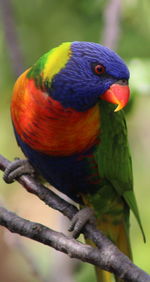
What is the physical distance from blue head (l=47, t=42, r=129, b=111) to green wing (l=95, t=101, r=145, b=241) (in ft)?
0.61

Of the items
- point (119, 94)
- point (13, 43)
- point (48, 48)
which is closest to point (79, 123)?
point (119, 94)

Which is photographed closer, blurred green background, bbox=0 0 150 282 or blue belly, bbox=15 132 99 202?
blue belly, bbox=15 132 99 202

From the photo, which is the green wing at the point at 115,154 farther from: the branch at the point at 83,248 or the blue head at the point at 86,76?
the branch at the point at 83,248

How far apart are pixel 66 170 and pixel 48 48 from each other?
1838 mm

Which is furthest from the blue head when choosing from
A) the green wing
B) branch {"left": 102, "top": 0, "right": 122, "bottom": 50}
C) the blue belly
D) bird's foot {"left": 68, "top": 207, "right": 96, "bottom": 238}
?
branch {"left": 102, "top": 0, "right": 122, "bottom": 50}

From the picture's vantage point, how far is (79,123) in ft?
8.77

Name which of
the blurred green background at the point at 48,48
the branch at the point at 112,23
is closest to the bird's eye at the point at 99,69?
the branch at the point at 112,23

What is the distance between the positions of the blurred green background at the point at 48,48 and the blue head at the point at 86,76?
116cm

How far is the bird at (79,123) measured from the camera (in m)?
2.59

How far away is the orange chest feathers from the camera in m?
2.65

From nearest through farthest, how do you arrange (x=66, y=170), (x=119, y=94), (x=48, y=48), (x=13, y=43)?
(x=119, y=94), (x=66, y=170), (x=13, y=43), (x=48, y=48)

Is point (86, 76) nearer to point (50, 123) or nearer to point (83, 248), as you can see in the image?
point (50, 123)

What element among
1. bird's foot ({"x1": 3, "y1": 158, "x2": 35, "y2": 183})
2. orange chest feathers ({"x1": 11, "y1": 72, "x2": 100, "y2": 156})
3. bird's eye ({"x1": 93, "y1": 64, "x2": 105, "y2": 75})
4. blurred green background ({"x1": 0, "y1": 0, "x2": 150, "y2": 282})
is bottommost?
blurred green background ({"x1": 0, "y1": 0, "x2": 150, "y2": 282})

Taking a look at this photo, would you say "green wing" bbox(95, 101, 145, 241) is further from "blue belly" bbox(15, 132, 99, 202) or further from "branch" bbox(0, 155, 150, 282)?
"branch" bbox(0, 155, 150, 282)
